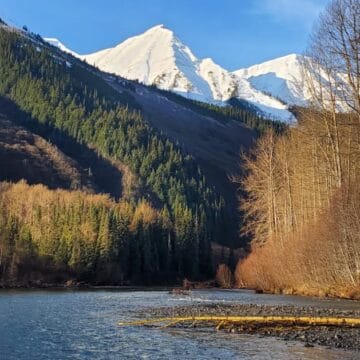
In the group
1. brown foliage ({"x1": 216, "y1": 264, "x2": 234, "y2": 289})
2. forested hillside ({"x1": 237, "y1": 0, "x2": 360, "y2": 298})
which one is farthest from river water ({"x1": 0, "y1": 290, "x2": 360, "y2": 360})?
brown foliage ({"x1": 216, "y1": 264, "x2": 234, "y2": 289})

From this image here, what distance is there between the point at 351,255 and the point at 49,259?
2675 inches

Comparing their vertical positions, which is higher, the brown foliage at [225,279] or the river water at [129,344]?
the brown foliage at [225,279]

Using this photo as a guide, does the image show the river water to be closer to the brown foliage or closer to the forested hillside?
the forested hillside

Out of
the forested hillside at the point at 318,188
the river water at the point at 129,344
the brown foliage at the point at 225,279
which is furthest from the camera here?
the brown foliage at the point at 225,279

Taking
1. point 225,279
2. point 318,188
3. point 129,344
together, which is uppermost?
point 318,188

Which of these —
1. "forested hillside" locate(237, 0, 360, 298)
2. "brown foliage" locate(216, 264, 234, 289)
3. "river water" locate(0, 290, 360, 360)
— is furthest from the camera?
"brown foliage" locate(216, 264, 234, 289)

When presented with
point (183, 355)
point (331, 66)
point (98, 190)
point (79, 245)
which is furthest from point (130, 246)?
point (183, 355)

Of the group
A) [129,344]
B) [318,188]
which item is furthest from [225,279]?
[129,344]

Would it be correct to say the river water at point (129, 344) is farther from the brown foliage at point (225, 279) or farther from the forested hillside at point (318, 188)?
the brown foliage at point (225, 279)

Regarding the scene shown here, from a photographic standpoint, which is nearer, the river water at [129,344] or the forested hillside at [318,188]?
the river water at [129,344]

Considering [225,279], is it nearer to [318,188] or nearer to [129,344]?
[318,188]

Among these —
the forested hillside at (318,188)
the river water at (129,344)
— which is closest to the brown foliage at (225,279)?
the forested hillside at (318,188)

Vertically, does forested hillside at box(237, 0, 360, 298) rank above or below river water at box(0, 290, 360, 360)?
above

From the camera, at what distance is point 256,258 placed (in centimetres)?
6356
